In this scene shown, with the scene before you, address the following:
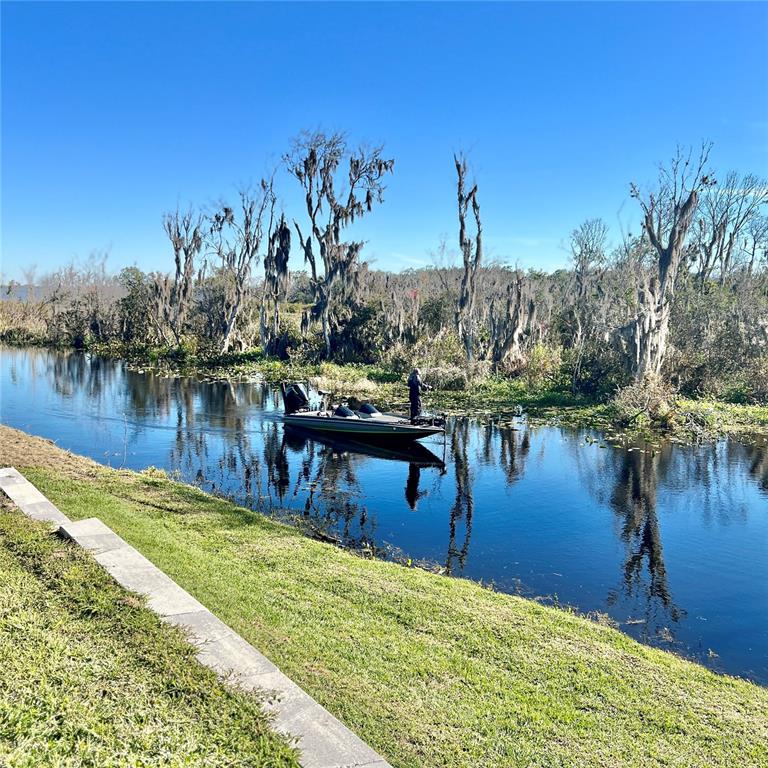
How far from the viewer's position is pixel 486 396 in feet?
89.7

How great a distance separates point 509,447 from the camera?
1966 cm

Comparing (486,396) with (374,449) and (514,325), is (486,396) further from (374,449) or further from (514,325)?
(374,449)

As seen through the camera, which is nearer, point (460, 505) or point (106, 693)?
point (106, 693)

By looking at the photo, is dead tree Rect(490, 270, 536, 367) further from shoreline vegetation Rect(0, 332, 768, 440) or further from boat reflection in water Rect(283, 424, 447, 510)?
boat reflection in water Rect(283, 424, 447, 510)

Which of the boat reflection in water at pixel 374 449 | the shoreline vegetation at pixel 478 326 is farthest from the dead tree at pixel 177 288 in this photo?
the boat reflection in water at pixel 374 449

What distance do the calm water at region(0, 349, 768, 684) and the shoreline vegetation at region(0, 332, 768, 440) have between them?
5.07ft

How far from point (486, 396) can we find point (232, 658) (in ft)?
74.3

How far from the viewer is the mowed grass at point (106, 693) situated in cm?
415

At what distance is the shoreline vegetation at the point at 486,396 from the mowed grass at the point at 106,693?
1879 cm

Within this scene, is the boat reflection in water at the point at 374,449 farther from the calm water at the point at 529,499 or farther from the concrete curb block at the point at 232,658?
the concrete curb block at the point at 232,658

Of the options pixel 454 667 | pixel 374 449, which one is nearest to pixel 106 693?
pixel 454 667

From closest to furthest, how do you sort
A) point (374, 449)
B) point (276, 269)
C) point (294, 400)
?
point (374, 449)
point (294, 400)
point (276, 269)

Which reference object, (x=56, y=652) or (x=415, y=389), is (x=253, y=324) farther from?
(x=56, y=652)

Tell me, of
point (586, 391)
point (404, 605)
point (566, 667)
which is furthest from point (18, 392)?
point (566, 667)
